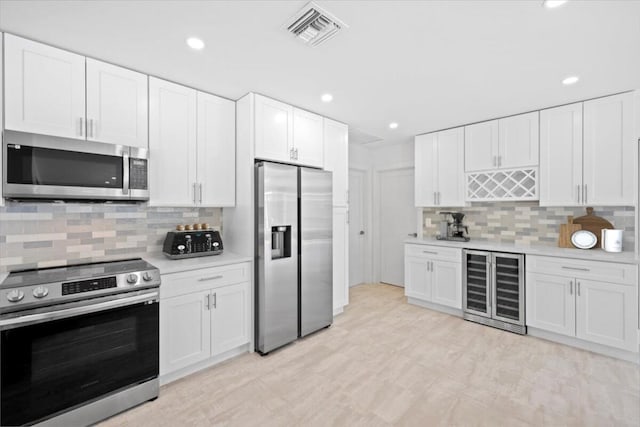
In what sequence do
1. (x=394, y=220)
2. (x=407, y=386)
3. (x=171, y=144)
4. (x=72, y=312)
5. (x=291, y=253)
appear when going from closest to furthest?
(x=72, y=312) < (x=407, y=386) < (x=171, y=144) < (x=291, y=253) < (x=394, y=220)

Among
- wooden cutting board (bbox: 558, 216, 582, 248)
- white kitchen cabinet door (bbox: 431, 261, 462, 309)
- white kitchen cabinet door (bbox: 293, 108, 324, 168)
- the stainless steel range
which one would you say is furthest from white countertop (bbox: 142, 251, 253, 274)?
wooden cutting board (bbox: 558, 216, 582, 248)

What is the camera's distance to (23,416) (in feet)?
5.39

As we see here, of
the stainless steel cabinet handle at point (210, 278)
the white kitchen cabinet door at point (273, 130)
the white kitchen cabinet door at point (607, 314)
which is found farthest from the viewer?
the white kitchen cabinet door at point (273, 130)

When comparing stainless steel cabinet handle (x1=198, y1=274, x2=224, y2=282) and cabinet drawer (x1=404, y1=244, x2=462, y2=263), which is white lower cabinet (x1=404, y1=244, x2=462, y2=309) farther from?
stainless steel cabinet handle (x1=198, y1=274, x2=224, y2=282)

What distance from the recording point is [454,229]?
4.09 meters

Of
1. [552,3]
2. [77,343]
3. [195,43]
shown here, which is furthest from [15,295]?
[552,3]

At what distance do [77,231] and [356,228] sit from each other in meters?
3.95

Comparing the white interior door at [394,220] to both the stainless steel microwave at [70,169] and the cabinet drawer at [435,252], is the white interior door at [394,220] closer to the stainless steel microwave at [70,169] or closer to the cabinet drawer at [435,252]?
the cabinet drawer at [435,252]

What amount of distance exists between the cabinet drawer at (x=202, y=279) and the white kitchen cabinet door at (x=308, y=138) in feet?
4.52

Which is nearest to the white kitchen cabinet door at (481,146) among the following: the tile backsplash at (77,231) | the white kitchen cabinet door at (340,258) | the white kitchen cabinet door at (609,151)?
the white kitchen cabinet door at (609,151)

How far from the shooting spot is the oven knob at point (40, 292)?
5.51ft

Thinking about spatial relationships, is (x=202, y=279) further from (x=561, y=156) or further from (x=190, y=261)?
(x=561, y=156)

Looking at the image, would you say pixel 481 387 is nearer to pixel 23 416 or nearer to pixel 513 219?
pixel 513 219

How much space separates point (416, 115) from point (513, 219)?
1949 millimetres
